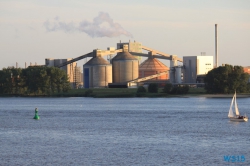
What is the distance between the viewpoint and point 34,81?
6939 inches

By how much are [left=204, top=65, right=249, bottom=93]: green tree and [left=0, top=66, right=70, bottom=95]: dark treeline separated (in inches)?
1576

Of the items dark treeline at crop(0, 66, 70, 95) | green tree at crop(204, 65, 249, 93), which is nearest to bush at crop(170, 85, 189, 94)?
green tree at crop(204, 65, 249, 93)

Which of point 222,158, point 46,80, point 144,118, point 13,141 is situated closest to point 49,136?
point 13,141

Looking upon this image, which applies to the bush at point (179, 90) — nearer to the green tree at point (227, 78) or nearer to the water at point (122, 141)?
the green tree at point (227, 78)

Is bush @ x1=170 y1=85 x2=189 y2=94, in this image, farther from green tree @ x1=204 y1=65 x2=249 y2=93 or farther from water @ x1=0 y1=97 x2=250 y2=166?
water @ x1=0 y1=97 x2=250 y2=166

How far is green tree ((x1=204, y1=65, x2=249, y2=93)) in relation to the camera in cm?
15725

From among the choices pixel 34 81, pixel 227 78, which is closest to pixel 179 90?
pixel 227 78

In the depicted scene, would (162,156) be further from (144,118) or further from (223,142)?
(144,118)

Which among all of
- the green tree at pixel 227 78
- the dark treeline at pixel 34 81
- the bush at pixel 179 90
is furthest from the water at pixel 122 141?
the dark treeline at pixel 34 81

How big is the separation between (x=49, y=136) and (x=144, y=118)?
28.3 meters

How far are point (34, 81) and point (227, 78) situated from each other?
50.8m

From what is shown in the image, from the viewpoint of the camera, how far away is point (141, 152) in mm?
52750

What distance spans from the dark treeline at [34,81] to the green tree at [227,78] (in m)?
40.0

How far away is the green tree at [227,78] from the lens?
157250 millimetres
